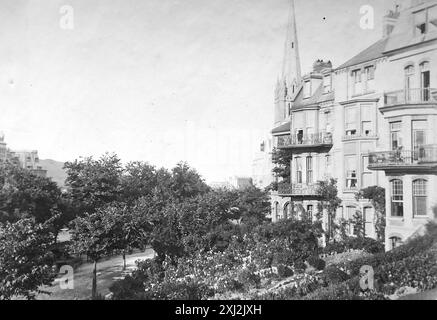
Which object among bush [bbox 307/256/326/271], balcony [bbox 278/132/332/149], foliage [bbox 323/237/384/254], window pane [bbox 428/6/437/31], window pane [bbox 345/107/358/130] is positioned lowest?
bush [bbox 307/256/326/271]

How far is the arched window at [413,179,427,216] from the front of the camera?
18.2 meters

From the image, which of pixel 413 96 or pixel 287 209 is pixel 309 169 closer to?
pixel 287 209

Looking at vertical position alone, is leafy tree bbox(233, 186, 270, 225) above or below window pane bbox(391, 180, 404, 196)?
below

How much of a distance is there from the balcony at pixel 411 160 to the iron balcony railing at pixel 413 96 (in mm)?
2376

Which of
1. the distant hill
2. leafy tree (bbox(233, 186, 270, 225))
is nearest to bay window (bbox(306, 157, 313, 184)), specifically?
leafy tree (bbox(233, 186, 270, 225))

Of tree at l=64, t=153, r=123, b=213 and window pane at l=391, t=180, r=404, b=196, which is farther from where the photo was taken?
tree at l=64, t=153, r=123, b=213

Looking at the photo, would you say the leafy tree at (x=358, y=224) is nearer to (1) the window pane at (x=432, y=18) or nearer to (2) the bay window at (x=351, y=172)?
(2) the bay window at (x=351, y=172)

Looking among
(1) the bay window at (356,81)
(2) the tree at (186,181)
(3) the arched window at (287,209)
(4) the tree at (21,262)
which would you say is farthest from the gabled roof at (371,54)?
(2) the tree at (186,181)

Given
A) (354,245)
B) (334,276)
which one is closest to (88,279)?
(334,276)

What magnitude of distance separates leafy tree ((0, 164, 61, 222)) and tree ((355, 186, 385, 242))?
21.9m

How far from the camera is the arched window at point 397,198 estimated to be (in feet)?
63.1

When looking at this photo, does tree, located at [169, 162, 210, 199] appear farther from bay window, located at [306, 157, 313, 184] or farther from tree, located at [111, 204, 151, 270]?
tree, located at [111, 204, 151, 270]

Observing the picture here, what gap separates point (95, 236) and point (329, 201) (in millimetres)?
14851
